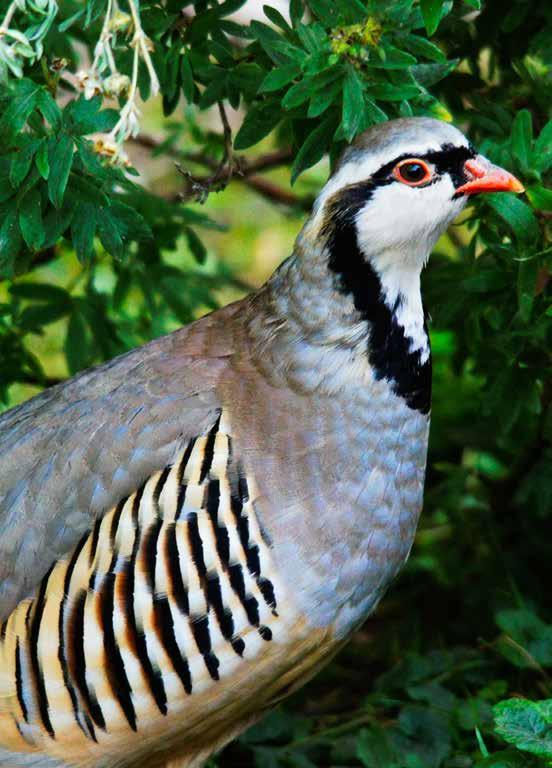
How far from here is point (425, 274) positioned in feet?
14.7

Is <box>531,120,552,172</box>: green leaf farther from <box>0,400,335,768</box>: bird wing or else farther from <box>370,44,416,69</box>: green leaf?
<box>0,400,335,768</box>: bird wing

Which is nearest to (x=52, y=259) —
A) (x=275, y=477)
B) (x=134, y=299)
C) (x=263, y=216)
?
(x=134, y=299)

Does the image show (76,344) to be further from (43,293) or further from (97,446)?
(97,446)

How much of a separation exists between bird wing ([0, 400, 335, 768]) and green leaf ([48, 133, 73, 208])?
684 mm

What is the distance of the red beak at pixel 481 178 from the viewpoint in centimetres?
330

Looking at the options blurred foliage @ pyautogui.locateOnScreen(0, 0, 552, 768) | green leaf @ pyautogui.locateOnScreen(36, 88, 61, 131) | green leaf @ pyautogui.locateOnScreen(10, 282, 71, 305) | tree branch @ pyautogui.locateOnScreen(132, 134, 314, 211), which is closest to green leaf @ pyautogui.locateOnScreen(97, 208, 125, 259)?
blurred foliage @ pyautogui.locateOnScreen(0, 0, 552, 768)

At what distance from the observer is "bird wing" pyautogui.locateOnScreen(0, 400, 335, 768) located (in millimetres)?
3281

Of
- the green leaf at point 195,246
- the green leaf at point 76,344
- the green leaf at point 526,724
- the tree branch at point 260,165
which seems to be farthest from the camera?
the tree branch at point 260,165

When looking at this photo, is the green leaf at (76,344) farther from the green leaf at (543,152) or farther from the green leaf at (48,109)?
the green leaf at (543,152)

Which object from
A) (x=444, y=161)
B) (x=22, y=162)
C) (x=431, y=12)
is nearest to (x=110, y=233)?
(x=22, y=162)

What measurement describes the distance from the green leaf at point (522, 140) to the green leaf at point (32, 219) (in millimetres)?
1295

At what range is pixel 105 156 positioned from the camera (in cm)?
349

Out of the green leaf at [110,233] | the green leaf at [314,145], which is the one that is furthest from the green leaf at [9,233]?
the green leaf at [314,145]

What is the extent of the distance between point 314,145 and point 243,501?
98cm
